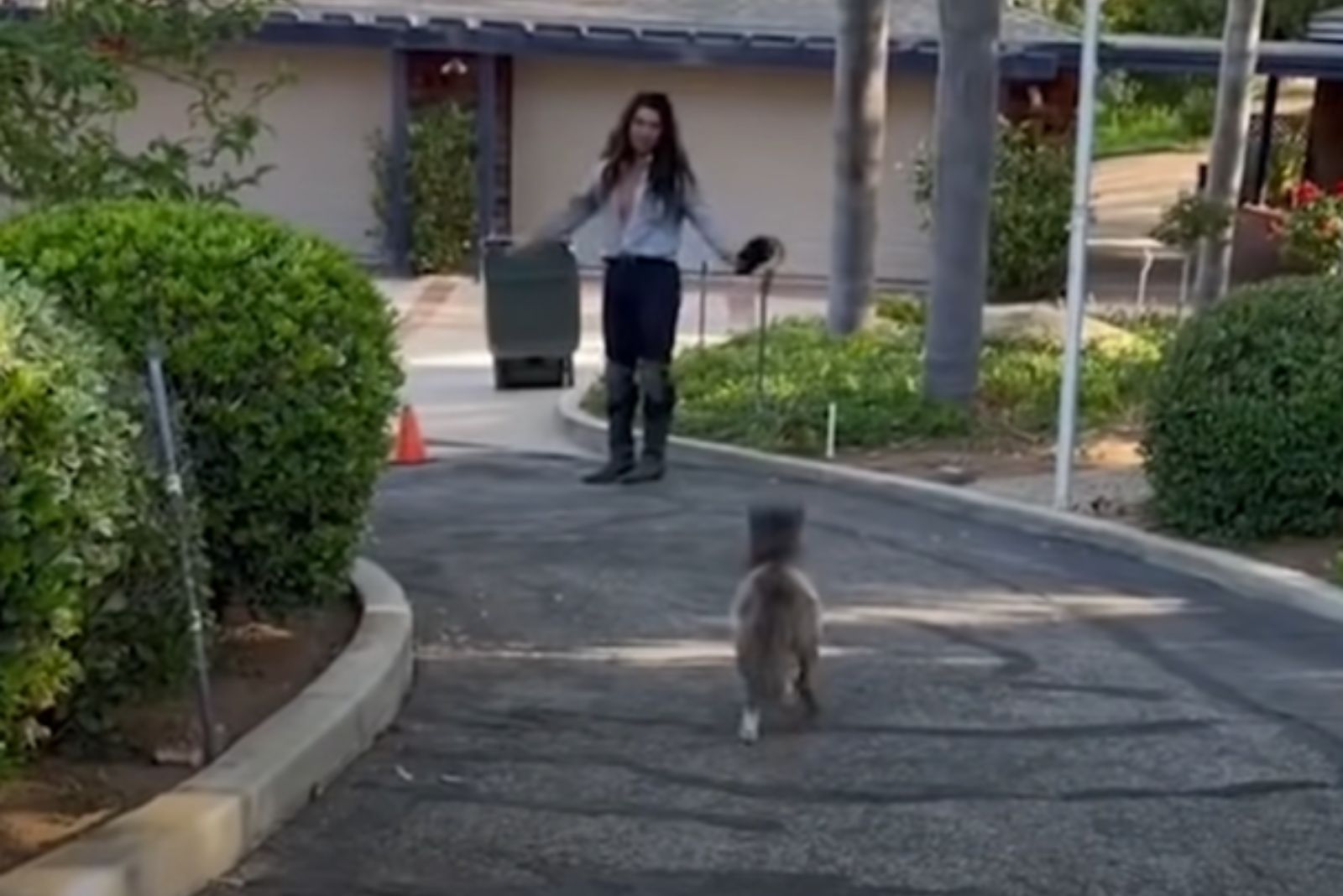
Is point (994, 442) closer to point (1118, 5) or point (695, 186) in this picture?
point (695, 186)

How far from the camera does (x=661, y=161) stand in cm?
992

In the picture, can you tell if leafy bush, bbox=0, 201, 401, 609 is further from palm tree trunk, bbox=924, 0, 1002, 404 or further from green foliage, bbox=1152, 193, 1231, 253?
green foliage, bbox=1152, 193, 1231, 253

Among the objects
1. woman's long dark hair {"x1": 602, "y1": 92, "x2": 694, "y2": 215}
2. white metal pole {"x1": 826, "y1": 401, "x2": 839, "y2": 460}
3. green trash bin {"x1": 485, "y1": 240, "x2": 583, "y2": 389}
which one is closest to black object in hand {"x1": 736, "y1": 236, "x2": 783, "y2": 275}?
A: woman's long dark hair {"x1": 602, "y1": 92, "x2": 694, "y2": 215}

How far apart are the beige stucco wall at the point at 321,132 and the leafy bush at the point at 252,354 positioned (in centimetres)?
1922

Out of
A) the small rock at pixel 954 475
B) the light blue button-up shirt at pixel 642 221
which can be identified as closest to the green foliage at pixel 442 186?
the small rock at pixel 954 475

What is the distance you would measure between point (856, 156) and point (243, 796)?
11.8 m

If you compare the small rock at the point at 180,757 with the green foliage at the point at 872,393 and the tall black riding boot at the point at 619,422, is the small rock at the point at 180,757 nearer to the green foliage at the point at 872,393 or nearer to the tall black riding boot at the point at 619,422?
the tall black riding boot at the point at 619,422

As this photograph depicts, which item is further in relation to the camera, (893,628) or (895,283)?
(895,283)

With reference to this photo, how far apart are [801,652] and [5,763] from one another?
2.33 metres

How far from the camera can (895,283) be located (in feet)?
80.3

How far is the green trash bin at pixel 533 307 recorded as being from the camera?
16.2m

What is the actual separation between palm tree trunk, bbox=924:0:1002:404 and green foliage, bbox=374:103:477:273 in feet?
38.4

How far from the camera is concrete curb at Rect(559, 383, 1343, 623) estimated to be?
8.27 m

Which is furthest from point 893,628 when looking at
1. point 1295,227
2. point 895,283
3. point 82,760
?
point 895,283
